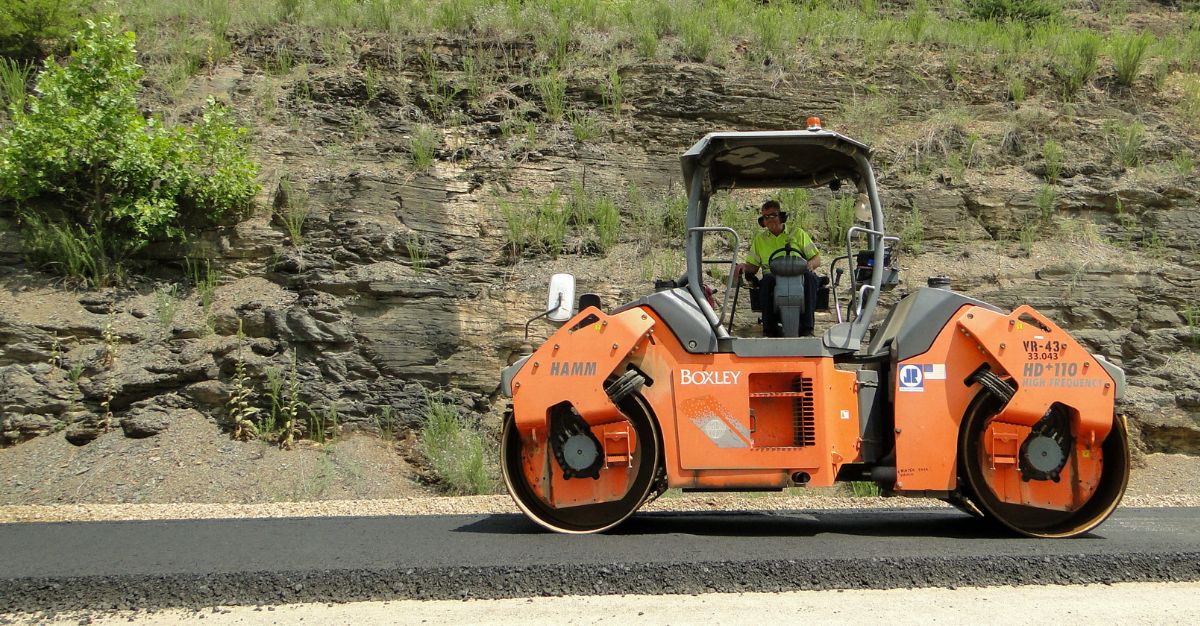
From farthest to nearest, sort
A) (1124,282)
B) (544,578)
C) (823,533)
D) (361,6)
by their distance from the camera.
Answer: (361,6) → (1124,282) → (823,533) → (544,578)

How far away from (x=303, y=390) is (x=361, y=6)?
7.93 m

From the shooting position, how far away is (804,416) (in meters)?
5.20

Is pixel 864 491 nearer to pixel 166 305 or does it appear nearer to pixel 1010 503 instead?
pixel 1010 503

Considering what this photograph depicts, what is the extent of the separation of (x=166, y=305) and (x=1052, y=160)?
451 inches

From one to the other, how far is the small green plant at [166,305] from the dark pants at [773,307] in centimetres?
744

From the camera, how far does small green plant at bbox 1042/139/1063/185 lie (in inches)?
490

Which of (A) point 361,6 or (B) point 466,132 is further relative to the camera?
(A) point 361,6

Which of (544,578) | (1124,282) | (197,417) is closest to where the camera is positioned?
(544,578)

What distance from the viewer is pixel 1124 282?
10836mm

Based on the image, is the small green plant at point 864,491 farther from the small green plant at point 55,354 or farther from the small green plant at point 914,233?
the small green plant at point 55,354

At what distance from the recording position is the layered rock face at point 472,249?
10.0 m

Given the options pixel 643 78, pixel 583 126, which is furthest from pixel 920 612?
pixel 643 78

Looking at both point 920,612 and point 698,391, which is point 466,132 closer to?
point 698,391

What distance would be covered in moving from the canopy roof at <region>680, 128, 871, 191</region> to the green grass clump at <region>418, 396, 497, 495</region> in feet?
13.3
